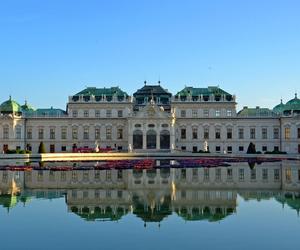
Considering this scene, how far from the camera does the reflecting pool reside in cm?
1510

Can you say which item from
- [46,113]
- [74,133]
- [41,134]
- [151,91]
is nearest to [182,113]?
[151,91]

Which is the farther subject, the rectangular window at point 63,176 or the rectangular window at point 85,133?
the rectangular window at point 85,133

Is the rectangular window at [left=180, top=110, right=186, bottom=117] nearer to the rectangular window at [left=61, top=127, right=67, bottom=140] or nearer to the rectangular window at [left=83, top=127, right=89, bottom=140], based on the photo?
the rectangular window at [left=83, top=127, right=89, bottom=140]

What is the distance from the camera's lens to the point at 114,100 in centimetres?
8738

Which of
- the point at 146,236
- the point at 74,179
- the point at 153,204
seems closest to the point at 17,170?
the point at 74,179

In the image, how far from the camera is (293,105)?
8475cm

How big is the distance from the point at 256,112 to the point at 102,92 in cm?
2830

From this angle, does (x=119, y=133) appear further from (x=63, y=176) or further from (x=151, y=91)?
(x=63, y=176)

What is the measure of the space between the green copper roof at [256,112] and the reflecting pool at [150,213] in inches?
2163

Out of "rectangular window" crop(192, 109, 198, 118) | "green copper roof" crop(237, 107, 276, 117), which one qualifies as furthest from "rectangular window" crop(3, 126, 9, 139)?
"green copper roof" crop(237, 107, 276, 117)

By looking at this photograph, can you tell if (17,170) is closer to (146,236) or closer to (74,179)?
(74,179)

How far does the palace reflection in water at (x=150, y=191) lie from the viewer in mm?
20281

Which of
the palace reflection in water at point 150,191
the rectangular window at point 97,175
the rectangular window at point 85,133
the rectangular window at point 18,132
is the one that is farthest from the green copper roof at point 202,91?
the rectangular window at point 97,175

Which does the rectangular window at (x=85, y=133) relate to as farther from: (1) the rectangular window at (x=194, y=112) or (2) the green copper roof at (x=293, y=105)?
(2) the green copper roof at (x=293, y=105)
